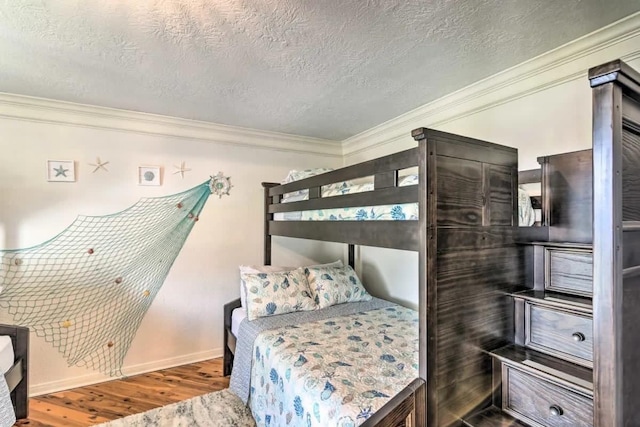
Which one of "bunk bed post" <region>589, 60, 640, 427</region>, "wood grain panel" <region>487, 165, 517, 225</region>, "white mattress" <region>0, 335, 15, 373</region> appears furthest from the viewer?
"white mattress" <region>0, 335, 15, 373</region>

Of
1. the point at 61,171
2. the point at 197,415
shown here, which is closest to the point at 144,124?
the point at 61,171

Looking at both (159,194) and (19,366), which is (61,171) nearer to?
(159,194)

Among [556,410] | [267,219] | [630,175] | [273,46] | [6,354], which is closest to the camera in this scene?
[630,175]

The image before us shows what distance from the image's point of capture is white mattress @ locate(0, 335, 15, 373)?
5.75 feet

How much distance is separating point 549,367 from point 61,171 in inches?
Answer: 134

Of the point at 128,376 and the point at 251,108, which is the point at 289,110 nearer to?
the point at 251,108

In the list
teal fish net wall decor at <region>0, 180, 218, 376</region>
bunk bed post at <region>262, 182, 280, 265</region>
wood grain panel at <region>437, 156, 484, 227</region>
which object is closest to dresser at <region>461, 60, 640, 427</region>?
→ wood grain panel at <region>437, 156, 484, 227</region>

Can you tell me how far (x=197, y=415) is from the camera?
2125mm

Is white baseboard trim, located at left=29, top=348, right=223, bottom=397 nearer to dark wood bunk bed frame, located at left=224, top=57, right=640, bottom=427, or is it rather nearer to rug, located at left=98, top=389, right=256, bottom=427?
rug, located at left=98, top=389, right=256, bottom=427

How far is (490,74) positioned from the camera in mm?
2020

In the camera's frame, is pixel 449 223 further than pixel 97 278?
No

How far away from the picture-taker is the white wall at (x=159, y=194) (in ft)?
7.95

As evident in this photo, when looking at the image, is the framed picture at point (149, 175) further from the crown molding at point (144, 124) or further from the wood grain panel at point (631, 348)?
the wood grain panel at point (631, 348)

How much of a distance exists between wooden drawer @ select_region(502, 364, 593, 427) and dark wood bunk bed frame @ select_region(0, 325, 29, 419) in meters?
2.68
